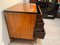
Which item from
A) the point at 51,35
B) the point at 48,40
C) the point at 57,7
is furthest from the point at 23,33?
the point at 57,7

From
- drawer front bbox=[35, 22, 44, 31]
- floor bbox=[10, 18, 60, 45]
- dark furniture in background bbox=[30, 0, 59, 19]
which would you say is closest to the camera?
drawer front bbox=[35, 22, 44, 31]

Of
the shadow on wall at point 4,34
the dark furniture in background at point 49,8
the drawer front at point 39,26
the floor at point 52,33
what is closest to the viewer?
the shadow on wall at point 4,34

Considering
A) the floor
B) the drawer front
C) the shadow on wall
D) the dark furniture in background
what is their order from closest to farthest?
1. the shadow on wall
2. the drawer front
3. the floor
4. the dark furniture in background

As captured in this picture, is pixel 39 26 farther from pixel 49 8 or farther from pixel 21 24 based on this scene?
pixel 49 8

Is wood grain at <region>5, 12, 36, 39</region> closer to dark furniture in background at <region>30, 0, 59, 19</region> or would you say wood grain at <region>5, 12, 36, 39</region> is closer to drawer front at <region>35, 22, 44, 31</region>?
drawer front at <region>35, 22, 44, 31</region>

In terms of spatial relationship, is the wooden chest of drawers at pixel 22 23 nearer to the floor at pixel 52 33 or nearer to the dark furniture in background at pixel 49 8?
the floor at pixel 52 33

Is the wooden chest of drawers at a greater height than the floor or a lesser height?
greater

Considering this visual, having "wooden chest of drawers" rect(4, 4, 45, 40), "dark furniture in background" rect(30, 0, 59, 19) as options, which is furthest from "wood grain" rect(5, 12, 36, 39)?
"dark furniture in background" rect(30, 0, 59, 19)

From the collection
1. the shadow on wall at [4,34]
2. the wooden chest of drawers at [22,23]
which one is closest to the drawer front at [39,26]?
the wooden chest of drawers at [22,23]

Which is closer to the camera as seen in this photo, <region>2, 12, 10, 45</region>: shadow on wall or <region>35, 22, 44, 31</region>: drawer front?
<region>2, 12, 10, 45</region>: shadow on wall

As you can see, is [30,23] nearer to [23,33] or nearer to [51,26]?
[23,33]

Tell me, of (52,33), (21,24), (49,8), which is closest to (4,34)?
(21,24)

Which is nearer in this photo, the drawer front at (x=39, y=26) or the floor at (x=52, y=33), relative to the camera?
the drawer front at (x=39, y=26)

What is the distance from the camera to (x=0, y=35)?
Answer: 42.9 inches
